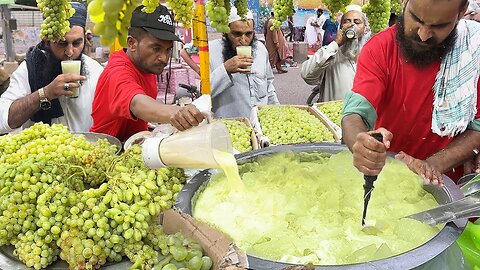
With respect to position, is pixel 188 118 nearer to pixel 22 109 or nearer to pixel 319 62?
pixel 22 109

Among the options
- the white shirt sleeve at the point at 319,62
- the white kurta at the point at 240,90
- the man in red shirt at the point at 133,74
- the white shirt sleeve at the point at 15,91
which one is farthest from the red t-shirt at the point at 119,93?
the white shirt sleeve at the point at 319,62

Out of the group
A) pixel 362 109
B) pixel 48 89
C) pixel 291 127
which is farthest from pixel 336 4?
pixel 48 89

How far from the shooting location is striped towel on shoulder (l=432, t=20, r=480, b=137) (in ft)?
6.29

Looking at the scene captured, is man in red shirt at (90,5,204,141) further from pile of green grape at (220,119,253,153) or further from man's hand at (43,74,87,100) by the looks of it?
pile of green grape at (220,119,253,153)

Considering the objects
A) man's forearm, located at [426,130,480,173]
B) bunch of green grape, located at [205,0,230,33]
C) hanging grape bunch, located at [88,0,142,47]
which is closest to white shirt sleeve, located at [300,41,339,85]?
man's forearm, located at [426,130,480,173]

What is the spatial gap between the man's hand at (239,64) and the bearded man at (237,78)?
0.11 metres

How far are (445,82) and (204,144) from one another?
3.92 feet

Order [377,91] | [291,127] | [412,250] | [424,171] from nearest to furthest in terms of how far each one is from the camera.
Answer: [412,250], [424,171], [377,91], [291,127]

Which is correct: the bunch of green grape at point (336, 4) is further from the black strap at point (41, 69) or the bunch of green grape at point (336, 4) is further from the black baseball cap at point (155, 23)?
the black strap at point (41, 69)

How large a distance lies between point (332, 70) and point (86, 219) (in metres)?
3.40

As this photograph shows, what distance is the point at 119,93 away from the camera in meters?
2.38

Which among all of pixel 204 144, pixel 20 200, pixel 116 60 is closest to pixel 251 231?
pixel 204 144

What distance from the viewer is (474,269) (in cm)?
147

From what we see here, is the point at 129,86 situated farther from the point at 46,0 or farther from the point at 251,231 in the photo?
the point at 251,231
